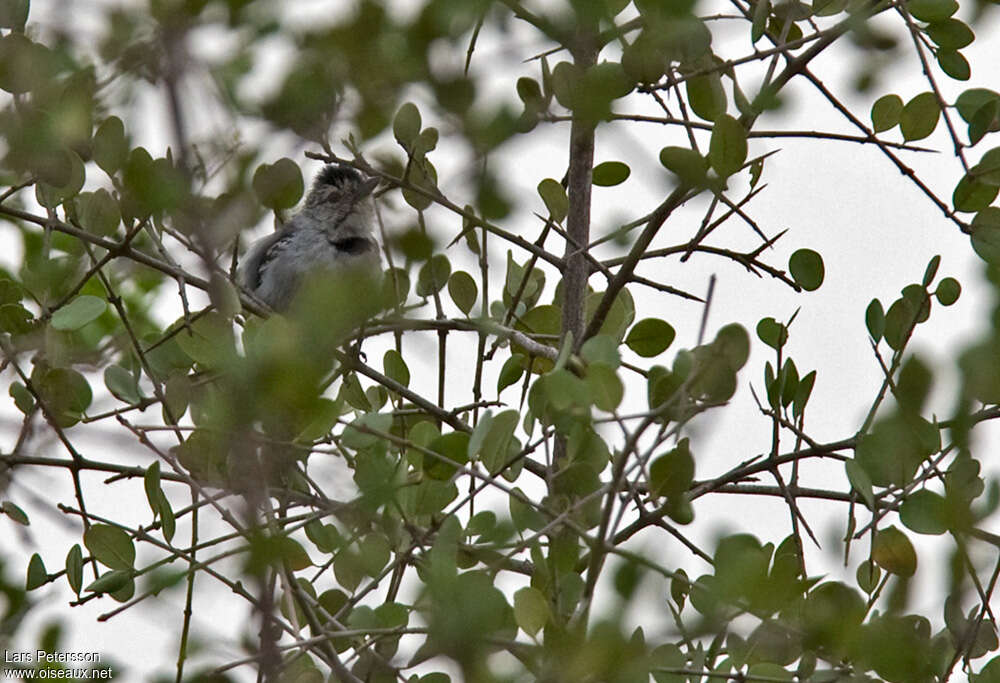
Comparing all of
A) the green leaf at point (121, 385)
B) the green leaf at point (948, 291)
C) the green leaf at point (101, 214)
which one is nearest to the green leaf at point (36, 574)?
the green leaf at point (121, 385)

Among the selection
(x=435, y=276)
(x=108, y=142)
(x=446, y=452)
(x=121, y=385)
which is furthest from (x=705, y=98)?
(x=121, y=385)

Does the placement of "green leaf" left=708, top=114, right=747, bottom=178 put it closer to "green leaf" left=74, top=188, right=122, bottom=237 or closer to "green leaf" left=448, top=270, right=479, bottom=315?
"green leaf" left=448, top=270, right=479, bottom=315

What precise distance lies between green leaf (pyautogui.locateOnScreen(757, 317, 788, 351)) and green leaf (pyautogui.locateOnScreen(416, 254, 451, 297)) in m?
0.82

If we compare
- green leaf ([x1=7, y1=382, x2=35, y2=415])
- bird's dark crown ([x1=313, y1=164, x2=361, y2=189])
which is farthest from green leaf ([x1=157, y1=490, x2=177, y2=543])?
bird's dark crown ([x1=313, y1=164, x2=361, y2=189])

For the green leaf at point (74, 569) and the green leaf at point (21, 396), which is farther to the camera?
the green leaf at point (21, 396)

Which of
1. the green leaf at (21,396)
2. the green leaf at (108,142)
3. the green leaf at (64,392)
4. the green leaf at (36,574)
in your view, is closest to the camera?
the green leaf at (108,142)

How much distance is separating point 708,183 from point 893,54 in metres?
1.04

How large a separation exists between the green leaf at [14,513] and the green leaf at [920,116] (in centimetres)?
196

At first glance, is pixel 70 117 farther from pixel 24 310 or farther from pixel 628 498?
pixel 24 310

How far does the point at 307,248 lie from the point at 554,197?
300 centimetres

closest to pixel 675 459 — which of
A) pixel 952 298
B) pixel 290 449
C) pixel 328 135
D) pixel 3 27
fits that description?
pixel 290 449

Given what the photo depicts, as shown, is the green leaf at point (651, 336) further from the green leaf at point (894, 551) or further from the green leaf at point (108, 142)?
the green leaf at point (108, 142)

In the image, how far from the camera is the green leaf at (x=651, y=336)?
3.05 meters

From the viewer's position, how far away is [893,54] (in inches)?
97.0
